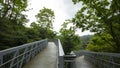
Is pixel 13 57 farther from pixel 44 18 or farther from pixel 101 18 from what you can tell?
pixel 44 18

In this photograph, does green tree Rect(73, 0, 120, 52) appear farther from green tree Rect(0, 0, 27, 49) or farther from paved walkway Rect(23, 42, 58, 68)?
green tree Rect(0, 0, 27, 49)

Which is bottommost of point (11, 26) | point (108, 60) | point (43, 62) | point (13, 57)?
point (43, 62)

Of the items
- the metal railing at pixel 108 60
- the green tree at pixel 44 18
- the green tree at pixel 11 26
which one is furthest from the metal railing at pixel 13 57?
the green tree at pixel 44 18

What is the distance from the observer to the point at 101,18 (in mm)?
11531

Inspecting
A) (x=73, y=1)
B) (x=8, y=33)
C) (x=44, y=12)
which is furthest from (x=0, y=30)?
(x=44, y=12)

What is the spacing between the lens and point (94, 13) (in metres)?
12.4

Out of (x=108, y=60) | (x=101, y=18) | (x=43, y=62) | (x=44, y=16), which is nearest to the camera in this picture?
(x=108, y=60)

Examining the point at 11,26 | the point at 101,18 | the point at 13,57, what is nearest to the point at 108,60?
the point at 101,18

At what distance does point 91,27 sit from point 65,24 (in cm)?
210

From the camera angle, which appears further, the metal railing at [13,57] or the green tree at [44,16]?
the green tree at [44,16]

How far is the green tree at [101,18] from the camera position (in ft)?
37.1

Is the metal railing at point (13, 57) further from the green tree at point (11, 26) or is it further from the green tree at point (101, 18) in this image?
the green tree at point (101, 18)

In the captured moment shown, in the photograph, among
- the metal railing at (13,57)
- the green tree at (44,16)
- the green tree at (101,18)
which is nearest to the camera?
the metal railing at (13,57)

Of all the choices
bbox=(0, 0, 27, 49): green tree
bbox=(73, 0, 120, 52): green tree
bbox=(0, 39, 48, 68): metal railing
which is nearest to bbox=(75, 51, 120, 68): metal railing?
bbox=(73, 0, 120, 52): green tree
